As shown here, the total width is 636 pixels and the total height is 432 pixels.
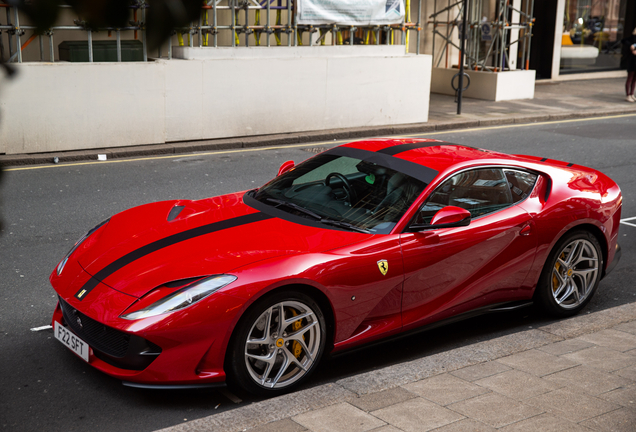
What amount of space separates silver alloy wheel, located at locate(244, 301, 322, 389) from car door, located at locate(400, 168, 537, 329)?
72cm

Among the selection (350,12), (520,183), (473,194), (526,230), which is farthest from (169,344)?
(350,12)

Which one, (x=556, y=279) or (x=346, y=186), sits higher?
(x=346, y=186)

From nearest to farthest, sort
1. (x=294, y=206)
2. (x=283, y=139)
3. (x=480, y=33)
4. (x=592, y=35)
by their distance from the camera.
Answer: (x=294, y=206)
(x=283, y=139)
(x=480, y=33)
(x=592, y=35)

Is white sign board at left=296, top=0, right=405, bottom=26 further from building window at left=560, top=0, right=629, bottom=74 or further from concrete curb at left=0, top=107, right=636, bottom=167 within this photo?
building window at left=560, top=0, right=629, bottom=74

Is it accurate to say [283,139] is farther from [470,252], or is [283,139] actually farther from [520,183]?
[470,252]

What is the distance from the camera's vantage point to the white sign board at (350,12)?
47.0ft

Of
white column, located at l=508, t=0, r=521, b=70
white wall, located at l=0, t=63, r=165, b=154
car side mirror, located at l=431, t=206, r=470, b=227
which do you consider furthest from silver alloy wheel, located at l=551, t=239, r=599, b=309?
white column, located at l=508, t=0, r=521, b=70

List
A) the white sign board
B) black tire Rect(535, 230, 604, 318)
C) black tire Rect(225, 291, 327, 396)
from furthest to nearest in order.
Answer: the white sign board < black tire Rect(535, 230, 604, 318) < black tire Rect(225, 291, 327, 396)

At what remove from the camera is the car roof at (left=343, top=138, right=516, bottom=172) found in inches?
203

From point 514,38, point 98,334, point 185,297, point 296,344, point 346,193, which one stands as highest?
point 514,38

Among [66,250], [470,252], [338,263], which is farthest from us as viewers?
[66,250]

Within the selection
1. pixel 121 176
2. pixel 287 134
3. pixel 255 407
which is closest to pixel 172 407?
pixel 255 407

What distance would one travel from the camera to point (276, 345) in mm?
4121

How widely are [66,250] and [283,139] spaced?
7.24 m
